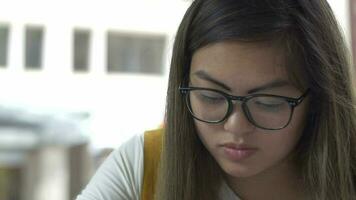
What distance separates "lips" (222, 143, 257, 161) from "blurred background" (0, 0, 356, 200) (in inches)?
195

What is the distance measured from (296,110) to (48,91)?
20.7 feet

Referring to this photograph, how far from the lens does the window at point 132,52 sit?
24.6 feet

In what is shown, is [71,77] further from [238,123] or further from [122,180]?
[238,123]

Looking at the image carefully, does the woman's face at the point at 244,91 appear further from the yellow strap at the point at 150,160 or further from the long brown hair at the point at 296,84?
the yellow strap at the point at 150,160

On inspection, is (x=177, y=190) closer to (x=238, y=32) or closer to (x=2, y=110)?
(x=238, y=32)

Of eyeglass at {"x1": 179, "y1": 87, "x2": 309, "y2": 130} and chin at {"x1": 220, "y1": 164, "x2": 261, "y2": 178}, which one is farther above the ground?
eyeglass at {"x1": 179, "y1": 87, "x2": 309, "y2": 130}

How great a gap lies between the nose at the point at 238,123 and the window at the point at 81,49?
21.1ft

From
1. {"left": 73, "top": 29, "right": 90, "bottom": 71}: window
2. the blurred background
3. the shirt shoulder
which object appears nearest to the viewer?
the shirt shoulder

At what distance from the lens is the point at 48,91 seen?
7.18 metres

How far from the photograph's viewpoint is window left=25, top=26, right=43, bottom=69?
730cm

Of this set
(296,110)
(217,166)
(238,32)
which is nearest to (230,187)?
(217,166)

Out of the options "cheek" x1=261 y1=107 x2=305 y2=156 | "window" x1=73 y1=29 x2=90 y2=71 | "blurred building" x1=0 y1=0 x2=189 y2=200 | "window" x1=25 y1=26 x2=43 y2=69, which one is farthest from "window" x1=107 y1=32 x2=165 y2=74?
"cheek" x1=261 y1=107 x2=305 y2=156

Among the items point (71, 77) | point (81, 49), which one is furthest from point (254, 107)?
point (81, 49)

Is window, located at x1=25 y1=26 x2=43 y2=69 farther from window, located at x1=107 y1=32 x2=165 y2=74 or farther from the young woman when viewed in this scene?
the young woman
